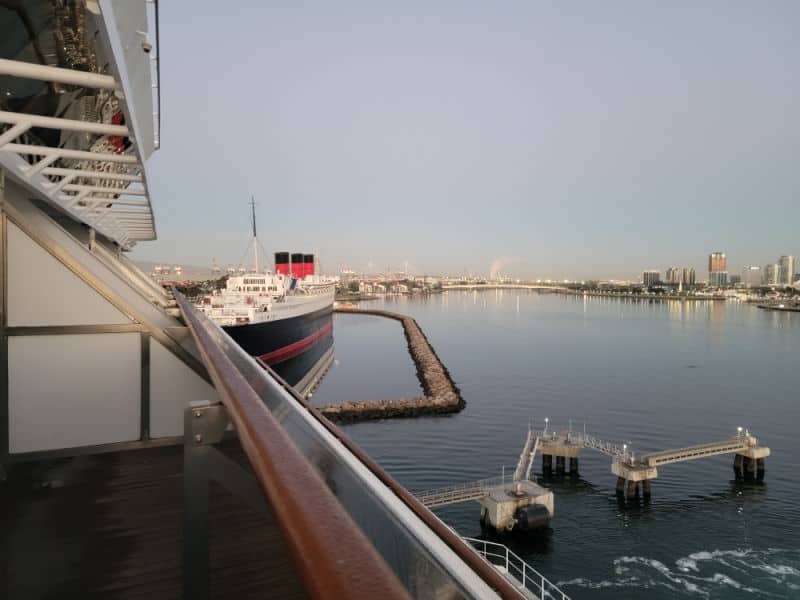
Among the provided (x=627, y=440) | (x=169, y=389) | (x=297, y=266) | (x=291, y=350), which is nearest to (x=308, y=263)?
(x=297, y=266)

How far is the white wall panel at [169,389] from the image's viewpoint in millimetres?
4090

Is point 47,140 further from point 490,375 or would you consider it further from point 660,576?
point 490,375

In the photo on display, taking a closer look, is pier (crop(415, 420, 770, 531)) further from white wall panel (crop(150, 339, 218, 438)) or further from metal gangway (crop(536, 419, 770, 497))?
white wall panel (crop(150, 339, 218, 438))

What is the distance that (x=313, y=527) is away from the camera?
525 millimetres

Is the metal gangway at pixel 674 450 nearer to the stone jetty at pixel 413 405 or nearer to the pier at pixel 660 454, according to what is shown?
the pier at pixel 660 454

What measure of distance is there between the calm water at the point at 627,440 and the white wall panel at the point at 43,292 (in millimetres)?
10948

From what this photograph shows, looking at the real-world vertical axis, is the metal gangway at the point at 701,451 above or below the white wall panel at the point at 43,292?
below

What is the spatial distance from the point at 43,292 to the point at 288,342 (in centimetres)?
2394

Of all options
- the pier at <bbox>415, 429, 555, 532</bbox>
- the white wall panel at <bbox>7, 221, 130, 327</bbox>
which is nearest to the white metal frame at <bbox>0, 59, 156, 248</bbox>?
the white wall panel at <bbox>7, 221, 130, 327</bbox>

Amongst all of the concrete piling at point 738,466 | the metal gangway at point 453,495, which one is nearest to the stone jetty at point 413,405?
the metal gangway at point 453,495

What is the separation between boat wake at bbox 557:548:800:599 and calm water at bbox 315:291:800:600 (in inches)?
1.5

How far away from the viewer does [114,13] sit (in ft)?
6.55

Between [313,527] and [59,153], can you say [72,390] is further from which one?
[313,527]

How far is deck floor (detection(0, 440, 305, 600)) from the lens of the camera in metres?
2.09
